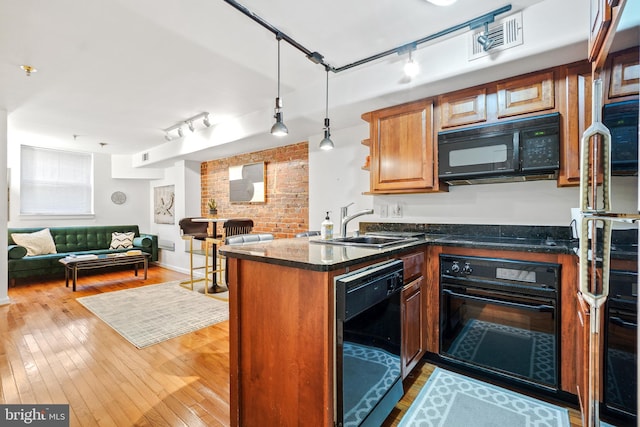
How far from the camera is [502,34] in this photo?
79.0 inches

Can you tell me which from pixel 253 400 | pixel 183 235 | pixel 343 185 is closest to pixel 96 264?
pixel 183 235

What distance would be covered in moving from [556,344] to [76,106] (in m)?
5.00

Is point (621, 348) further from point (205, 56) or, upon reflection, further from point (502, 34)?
point (205, 56)

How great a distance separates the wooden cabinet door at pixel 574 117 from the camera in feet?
6.46

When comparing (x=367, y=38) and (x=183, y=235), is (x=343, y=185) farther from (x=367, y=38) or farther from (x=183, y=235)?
(x=183, y=235)

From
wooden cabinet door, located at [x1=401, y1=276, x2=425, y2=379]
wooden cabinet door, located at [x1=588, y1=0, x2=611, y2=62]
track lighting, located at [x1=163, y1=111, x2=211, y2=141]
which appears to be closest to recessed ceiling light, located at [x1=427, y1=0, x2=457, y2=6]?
wooden cabinet door, located at [x1=588, y1=0, x2=611, y2=62]

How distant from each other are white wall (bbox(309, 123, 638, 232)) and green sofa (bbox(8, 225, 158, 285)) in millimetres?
4193

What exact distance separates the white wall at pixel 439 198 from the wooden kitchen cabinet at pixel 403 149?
368 mm

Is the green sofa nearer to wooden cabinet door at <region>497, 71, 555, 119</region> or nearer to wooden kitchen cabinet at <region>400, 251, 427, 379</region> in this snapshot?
wooden kitchen cabinet at <region>400, 251, 427, 379</region>

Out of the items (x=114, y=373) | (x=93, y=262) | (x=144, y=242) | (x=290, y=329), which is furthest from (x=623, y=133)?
(x=144, y=242)

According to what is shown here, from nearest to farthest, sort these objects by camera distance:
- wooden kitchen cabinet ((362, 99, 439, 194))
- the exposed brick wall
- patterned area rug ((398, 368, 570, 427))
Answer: patterned area rug ((398, 368, 570, 427))
wooden kitchen cabinet ((362, 99, 439, 194))
the exposed brick wall

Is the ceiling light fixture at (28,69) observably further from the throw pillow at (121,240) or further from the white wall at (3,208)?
the throw pillow at (121,240)

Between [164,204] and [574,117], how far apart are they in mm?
6688

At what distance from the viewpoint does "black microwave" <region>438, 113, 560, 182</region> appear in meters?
2.06
